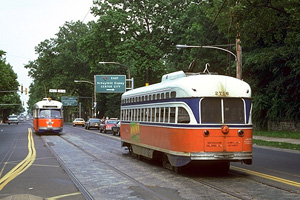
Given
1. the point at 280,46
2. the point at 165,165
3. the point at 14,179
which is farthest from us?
the point at 280,46

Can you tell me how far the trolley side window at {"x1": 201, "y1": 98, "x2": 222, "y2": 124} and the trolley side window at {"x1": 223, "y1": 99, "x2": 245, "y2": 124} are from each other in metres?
0.20

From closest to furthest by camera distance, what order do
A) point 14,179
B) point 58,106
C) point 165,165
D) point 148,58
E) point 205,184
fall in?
1. point 205,184
2. point 14,179
3. point 165,165
4. point 58,106
5. point 148,58

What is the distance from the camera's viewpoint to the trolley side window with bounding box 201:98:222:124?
13164 millimetres

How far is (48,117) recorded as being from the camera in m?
40.9

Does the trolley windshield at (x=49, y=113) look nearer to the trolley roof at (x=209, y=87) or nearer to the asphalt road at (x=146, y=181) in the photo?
the asphalt road at (x=146, y=181)

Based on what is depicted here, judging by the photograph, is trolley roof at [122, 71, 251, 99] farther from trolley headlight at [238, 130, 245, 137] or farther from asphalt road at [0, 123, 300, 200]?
asphalt road at [0, 123, 300, 200]

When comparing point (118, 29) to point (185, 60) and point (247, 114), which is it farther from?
point (247, 114)

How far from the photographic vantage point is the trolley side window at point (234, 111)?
43.7 ft

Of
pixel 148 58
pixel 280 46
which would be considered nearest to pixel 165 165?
pixel 280 46

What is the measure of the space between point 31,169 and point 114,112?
2603 inches

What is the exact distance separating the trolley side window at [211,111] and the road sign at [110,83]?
42.9 m

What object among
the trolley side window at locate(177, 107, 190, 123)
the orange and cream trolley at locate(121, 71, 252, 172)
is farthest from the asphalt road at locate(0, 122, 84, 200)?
the trolley side window at locate(177, 107, 190, 123)

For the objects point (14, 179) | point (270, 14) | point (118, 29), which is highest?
point (118, 29)

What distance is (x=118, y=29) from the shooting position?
51.5m
